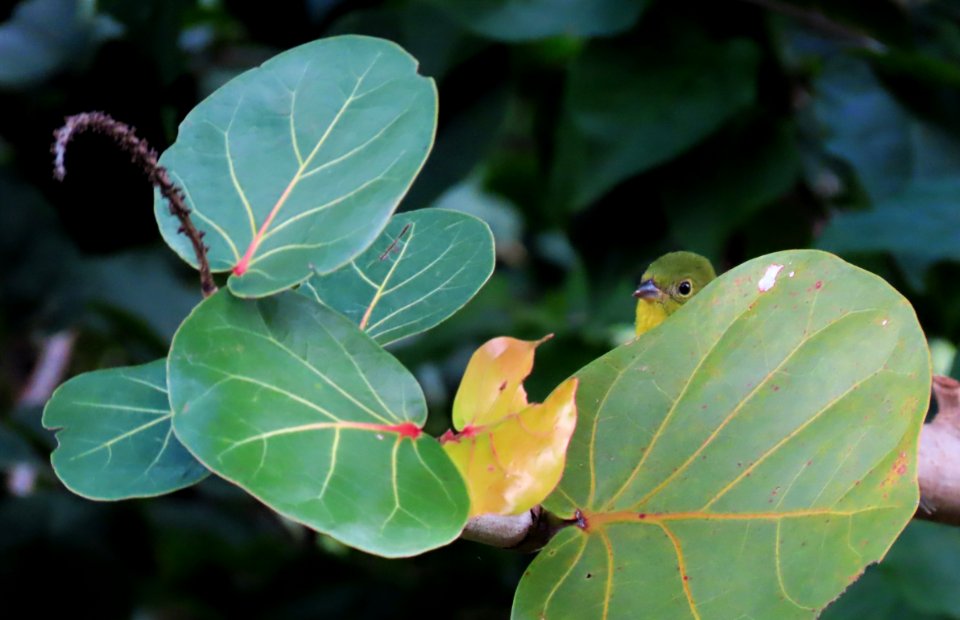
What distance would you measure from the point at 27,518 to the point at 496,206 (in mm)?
2469

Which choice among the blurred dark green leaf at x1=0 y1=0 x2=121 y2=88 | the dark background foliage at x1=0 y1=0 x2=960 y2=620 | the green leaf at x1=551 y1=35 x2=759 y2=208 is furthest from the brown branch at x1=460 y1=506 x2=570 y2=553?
the blurred dark green leaf at x1=0 y1=0 x2=121 y2=88

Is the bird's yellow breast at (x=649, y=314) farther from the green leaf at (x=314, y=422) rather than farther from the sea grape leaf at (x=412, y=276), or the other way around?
the green leaf at (x=314, y=422)

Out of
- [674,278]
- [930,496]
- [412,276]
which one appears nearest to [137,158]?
[412,276]

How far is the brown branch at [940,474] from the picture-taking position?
94cm

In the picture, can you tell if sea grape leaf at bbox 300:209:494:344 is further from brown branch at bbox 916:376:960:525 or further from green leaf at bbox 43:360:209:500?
brown branch at bbox 916:376:960:525

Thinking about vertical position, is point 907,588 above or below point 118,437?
below

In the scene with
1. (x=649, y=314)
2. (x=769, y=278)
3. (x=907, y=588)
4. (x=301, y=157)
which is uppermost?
(x=301, y=157)

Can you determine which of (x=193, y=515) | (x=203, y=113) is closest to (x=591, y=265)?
(x=193, y=515)

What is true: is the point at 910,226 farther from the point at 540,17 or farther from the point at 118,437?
the point at 118,437

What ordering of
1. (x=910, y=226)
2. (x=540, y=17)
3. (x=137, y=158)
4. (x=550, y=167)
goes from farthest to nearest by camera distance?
(x=550, y=167) → (x=540, y=17) → (x=910, y=226) → (x=137, y=158)

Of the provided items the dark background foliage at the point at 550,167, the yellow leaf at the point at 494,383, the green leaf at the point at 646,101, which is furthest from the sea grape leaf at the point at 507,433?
the green leaf at the point at 646,101

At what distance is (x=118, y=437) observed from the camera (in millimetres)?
683

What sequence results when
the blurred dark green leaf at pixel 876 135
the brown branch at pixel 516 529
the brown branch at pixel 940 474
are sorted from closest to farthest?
1. the brown branch at pixel 516 529
2. the brown branch at pixel 940 474
3. the blurred dark green leaf at pixel 876 135

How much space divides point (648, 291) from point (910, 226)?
42 centimetres
